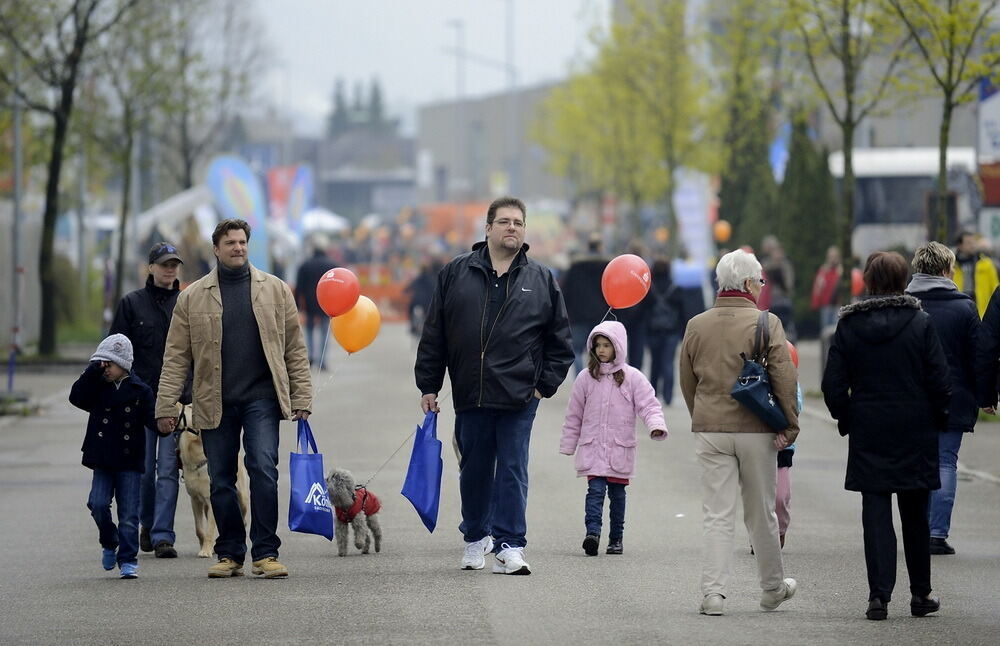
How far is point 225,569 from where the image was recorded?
9.59m

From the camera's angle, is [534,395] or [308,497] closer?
[534,395]

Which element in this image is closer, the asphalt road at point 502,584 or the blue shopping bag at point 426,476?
the asphalt road at point 502,584

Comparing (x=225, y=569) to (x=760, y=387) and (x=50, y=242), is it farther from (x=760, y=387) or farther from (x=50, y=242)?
(x=50, y=242)

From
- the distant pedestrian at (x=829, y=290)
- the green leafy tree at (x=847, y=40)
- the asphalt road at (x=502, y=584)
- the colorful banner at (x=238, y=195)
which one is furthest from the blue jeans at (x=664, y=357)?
the colorful banner at (x=238, y=195)

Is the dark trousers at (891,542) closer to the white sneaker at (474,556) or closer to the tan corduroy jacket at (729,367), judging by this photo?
the tan corduroy jacket at (729,367)

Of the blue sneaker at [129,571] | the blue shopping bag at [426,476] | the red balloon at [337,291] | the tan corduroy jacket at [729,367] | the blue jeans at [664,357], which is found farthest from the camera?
the blue jeans at [664,357]

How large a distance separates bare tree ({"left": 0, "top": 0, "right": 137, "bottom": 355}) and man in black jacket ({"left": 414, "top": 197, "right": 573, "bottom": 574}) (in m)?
17.6

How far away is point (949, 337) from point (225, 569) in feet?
13.6

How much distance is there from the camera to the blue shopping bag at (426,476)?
9891mm

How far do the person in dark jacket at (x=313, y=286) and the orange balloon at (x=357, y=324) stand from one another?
47.8 feet

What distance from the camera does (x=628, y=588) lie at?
9172mm

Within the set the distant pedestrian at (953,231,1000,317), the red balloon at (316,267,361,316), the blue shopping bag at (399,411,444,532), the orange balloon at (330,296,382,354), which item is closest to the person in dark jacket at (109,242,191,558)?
the red balloon at (316,267,361,316)

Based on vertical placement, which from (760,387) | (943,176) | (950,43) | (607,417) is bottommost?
(607,417)

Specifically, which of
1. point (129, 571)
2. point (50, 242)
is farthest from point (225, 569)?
point (50, 242)
